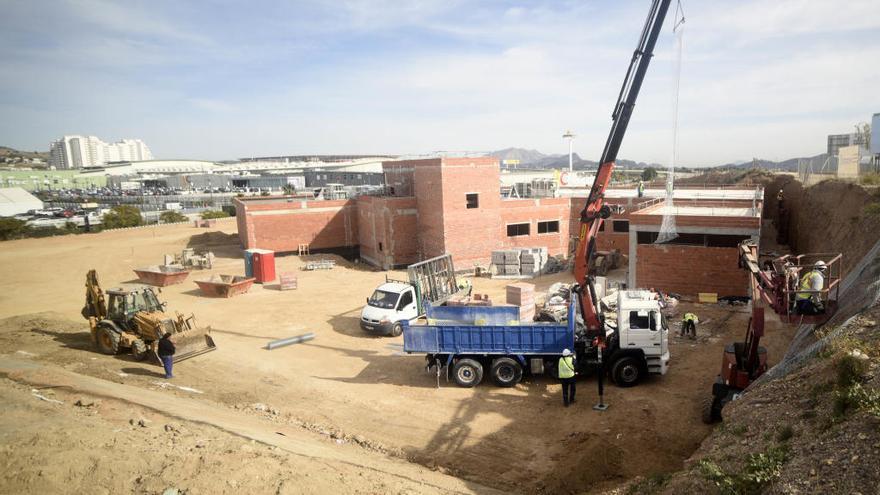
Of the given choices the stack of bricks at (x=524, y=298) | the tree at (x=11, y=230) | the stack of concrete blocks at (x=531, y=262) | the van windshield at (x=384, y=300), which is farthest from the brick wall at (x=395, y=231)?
the tree at (x=11, y=230)

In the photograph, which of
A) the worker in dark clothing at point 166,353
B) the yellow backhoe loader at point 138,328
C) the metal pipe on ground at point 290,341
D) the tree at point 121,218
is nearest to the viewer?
the worker in dark clothing at point 166,353

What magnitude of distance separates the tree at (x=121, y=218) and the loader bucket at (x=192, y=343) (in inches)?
1933

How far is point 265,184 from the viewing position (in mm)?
96750

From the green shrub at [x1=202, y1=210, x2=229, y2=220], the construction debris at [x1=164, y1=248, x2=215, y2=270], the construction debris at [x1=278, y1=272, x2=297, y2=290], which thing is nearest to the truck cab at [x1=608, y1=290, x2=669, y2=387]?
the construction debris at [x1=278, y1=272, x2=297, y2=290]

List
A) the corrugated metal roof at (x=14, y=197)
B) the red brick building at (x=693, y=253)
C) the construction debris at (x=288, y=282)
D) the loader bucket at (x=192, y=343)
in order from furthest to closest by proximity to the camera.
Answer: the corrugated metal roof at (x=14, y=197) < the construction debris at (x=288, y=282) < the red brick building at (x=693, y=253) < the loader bucket at (x=192, y=343)

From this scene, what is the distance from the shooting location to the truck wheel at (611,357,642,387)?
13.6 meters

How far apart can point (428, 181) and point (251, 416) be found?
21.0 m

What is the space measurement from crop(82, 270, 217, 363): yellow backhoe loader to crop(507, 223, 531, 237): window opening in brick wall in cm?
2080

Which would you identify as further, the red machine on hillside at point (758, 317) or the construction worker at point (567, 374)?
the construction worker at point (567, 374)

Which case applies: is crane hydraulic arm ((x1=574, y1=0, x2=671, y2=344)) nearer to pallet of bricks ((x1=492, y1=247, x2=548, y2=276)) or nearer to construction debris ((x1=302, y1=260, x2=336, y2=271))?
pallet of bricks ((x1=492, y1=247, x2=548, y2=276))

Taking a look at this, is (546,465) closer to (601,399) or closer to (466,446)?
(466,446)

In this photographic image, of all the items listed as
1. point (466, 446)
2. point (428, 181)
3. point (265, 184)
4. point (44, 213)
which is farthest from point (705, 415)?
point (265, 184)

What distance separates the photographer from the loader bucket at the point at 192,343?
1614cm

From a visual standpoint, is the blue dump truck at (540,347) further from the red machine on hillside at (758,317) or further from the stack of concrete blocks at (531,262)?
the stack of concrete blocks at (531,262)
